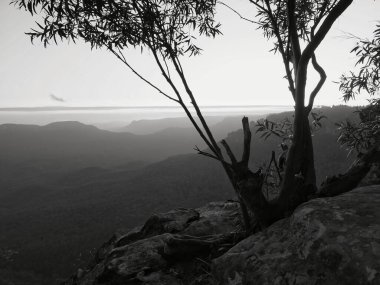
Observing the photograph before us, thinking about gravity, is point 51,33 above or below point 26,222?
Result: above

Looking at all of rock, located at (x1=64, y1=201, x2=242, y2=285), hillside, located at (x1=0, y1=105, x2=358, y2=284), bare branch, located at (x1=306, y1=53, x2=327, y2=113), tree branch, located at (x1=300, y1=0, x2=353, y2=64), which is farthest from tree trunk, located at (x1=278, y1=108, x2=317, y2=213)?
hillside, located at (x1=0, y1=105, x2=358, y2=284)

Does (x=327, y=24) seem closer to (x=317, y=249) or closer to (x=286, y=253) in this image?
(x=317, y=249)

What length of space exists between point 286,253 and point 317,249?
46 cm

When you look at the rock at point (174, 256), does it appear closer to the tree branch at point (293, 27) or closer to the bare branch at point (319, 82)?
the bare branch at point (319, 82)

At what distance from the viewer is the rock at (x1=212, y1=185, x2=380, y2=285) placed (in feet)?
11.4

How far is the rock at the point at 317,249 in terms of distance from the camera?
3.48 metres

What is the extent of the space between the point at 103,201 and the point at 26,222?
15.8 metres

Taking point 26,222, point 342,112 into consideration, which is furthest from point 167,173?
point 342,112

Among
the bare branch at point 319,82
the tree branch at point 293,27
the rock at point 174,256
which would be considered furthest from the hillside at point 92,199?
the tree branch at point 293,27

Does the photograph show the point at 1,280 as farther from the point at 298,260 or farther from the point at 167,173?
the point at 167,173

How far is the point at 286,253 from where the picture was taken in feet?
13.8

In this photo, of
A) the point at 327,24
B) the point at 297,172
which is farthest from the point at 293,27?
the point at 297,172

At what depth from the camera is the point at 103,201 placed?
72375 millimetres

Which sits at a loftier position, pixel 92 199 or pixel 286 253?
pixel 286 253
